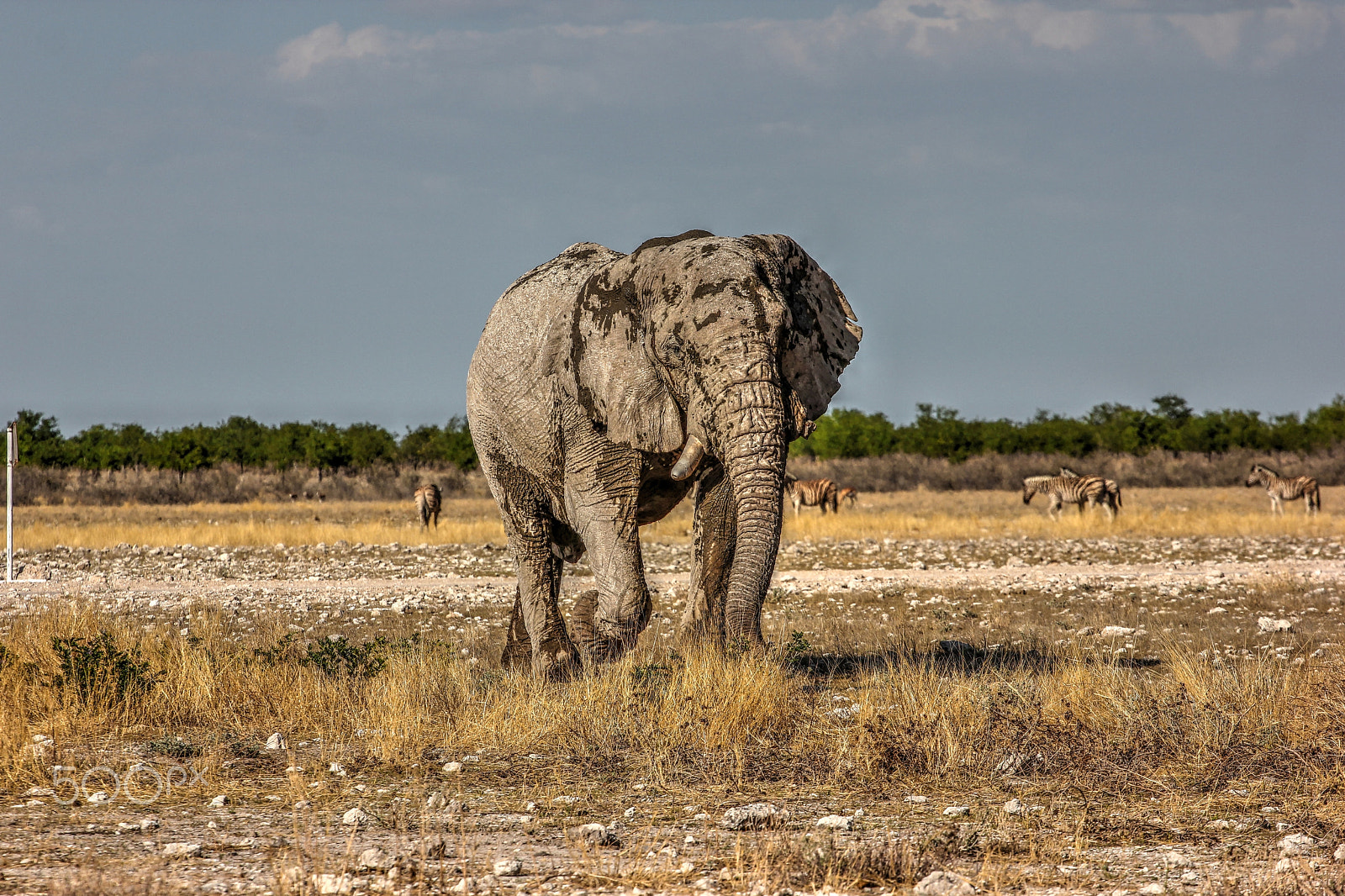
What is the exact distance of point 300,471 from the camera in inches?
2206

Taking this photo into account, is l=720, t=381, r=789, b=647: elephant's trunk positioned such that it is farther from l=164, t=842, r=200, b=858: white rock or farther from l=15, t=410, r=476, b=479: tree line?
l=15, t=410, r=476, b=479: tree line

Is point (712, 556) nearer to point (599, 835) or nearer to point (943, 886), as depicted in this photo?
point (599, 835)

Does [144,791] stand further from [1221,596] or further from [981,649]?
[1221,596]

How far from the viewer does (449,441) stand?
63906mm

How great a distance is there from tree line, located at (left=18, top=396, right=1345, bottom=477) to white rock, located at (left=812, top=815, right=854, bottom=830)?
5156 centimetres

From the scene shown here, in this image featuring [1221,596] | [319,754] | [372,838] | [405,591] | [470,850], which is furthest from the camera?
[405,591]

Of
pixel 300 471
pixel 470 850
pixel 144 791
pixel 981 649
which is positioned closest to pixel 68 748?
pixel 144 791

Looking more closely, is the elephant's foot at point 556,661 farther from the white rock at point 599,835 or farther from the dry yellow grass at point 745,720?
the white rock at point 599,835

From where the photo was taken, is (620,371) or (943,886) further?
(620,371)

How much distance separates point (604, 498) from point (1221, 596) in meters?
9.67

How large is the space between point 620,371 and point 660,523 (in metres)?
28.1

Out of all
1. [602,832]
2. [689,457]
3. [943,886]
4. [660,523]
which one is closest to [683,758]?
[602,832]

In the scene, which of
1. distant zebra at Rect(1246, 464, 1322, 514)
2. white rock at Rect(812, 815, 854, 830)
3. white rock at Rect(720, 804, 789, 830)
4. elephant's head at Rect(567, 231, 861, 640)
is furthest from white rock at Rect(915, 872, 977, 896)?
distant zebra at Rect(1246, 464, 1322, 514)

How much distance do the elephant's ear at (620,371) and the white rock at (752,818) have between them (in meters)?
2.83
